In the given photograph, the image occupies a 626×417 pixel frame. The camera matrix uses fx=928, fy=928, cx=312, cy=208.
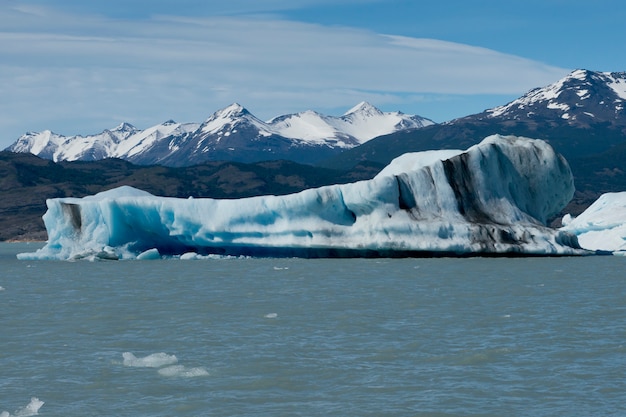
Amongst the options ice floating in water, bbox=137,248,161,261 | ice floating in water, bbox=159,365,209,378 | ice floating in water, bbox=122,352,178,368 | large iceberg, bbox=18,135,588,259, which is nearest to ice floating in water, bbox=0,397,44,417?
ice floating in water, bbox=159,365,209,378

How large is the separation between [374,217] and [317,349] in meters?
23.3

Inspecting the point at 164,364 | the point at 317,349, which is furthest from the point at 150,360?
the point at 317,349

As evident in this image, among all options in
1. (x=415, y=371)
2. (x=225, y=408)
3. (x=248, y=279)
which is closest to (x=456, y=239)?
(x=248, y=279)

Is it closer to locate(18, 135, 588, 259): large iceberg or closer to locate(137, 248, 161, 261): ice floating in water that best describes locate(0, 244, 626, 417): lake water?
locate(18, 135, 588, 259): large iceberg

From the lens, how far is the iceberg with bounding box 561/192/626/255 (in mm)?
48469

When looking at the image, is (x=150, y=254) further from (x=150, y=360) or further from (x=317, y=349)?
(x=150, y=360)

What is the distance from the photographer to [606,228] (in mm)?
49500

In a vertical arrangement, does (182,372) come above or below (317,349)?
below

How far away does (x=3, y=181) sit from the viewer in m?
185

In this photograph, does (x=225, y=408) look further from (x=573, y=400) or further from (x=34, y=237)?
(x=34, y=237)

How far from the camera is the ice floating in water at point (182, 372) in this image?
42.1 feet

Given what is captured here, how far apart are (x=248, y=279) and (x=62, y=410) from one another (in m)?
20.5

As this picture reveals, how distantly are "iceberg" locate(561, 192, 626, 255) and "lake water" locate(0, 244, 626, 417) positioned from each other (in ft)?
70.6

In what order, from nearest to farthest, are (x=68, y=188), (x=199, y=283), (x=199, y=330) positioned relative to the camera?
(x=199, y=330) < (x=199, y=283) < (x=68, y=188)
